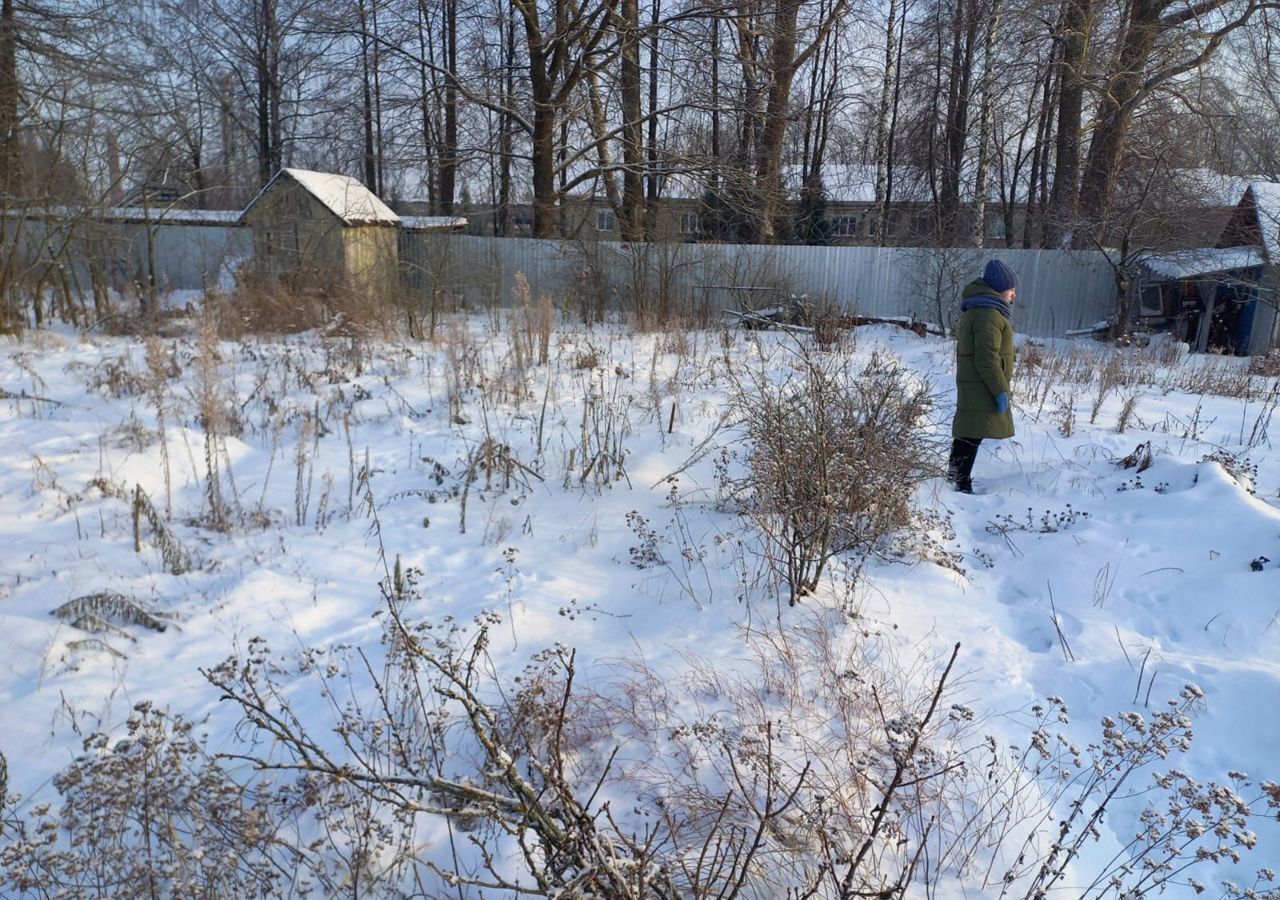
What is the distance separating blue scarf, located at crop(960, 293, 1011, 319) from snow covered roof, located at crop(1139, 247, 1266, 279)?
36.8 ft

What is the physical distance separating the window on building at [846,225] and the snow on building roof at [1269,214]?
12283 mm

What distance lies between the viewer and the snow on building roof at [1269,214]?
43.6ft

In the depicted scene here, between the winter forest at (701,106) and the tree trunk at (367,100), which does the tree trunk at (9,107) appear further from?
the tree trunk at (367,100)

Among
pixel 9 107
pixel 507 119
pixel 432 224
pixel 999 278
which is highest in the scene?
pixel 507 119

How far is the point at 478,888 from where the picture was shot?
7.12 ft

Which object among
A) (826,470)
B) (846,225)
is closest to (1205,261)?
(826,470)

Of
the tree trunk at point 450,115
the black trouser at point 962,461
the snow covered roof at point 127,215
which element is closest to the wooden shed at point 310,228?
the snow covered roof at point 127,215

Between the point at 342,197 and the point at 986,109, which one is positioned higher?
the point at 986,109

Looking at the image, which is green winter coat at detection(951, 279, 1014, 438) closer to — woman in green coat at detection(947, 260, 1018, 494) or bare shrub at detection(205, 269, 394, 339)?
woman in green coat at detection(947, 260, 1018, 494)

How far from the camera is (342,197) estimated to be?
14484 mm

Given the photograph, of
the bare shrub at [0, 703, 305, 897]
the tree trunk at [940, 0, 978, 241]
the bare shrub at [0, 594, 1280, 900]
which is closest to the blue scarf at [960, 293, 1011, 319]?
the bare shrub at [0, 594, 1280, 900]

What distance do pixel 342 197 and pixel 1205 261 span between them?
604 inches

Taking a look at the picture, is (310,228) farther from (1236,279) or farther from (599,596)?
(1236,279)

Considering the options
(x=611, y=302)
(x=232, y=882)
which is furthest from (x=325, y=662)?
(x=611, y=302)
